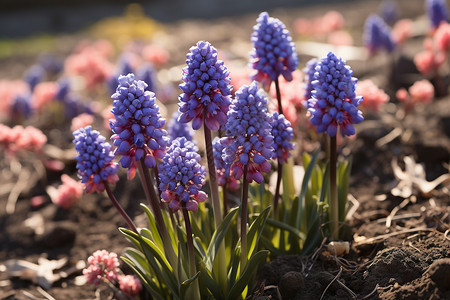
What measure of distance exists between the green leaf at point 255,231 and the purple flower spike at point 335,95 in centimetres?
52

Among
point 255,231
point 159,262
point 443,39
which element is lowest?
point 159,262

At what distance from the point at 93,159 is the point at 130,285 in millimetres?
775

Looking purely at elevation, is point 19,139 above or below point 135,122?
below

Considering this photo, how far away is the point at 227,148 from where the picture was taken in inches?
102

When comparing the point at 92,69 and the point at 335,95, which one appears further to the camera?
the point at 92,69

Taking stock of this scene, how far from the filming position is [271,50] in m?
3.10

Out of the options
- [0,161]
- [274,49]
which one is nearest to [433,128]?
[274,49]

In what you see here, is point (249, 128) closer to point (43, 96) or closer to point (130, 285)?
point (130, 285)

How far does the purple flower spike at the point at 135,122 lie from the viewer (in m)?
2.49

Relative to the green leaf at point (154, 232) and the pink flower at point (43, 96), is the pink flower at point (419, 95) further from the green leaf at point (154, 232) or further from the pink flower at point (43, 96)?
the pink flower at point (43, 96)

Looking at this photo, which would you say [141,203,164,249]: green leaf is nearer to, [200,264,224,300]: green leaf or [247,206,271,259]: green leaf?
[200,264,224,300]: green leaf

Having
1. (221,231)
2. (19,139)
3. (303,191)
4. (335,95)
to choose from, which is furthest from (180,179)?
(19,139)

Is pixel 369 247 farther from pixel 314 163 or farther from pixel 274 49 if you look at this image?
pixel 274 49

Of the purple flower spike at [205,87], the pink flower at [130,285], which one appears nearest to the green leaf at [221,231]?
the purple flower spike at [205,87]
